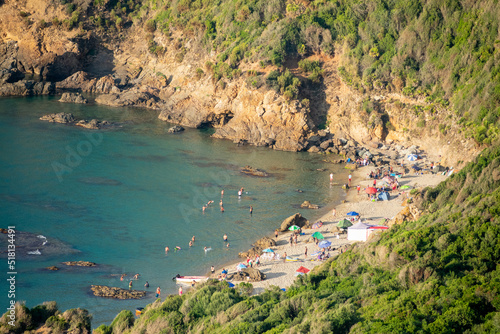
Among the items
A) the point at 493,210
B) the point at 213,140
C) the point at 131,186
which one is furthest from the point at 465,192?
the point at 213,140

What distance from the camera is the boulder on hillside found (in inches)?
1864

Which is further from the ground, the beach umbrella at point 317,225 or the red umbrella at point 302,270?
the beach umbrella at point 317,225

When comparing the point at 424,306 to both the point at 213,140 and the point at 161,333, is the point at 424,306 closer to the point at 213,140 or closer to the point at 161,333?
the point at 161,333

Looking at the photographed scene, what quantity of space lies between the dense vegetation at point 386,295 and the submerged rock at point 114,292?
761cm

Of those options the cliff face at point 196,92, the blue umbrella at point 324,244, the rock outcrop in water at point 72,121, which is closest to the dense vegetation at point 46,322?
the blue umbrella at point 324,244

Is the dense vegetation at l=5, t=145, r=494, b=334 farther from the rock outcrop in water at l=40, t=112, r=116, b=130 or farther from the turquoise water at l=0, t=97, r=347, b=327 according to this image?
the rock outcrop in water at l=40, t=112, r=116, b=130

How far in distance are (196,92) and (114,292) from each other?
150 ft

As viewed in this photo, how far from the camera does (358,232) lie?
145 feet

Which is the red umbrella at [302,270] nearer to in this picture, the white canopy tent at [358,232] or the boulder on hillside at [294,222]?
the white canopy tent at [358,232]

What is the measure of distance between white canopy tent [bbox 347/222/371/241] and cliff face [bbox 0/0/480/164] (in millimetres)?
19689

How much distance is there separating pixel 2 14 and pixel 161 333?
83968 mm

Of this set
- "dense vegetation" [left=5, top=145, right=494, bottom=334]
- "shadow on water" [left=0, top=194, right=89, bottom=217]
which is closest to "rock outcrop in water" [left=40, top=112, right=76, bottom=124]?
"shadow on water" [left=0, top=194, right=89, bottom=217]

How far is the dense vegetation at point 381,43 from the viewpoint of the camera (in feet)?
202

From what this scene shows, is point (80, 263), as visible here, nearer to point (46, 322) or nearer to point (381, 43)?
point (46, 322)
